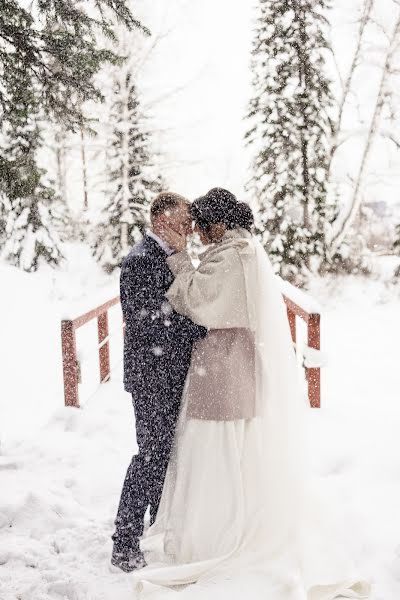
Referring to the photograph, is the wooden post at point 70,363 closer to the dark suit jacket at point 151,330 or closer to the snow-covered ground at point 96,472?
the snow-covered ground at point 96,472

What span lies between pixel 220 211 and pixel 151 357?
824 mm

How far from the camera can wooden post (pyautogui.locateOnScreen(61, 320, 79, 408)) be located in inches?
219

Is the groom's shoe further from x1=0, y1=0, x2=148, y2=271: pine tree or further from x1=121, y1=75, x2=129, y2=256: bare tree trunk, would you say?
x1=121, y1=75, x2=129, y2=256: bare tree trunk

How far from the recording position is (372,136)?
1625 cm

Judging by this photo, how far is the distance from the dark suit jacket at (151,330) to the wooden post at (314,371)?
2647 mm

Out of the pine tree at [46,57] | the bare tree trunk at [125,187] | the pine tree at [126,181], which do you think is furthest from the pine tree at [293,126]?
the pine tree at [46,57]

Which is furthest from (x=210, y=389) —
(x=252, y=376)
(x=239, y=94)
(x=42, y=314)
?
(x=239, y=94)

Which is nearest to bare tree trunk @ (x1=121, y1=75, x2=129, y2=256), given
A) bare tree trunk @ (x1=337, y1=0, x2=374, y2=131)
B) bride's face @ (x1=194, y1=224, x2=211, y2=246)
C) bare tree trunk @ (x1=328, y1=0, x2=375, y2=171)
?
bare tree trunk @ (x1=328, y1=0, x2=375, y2=171)

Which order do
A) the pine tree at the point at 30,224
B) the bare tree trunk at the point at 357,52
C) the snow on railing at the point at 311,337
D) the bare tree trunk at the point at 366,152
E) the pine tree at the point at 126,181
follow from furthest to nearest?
1. the pine tree at the point at 126,181
2. the pine tree at the point at 30,224
3. the bare tree trunk at the point at 357,52
4. the bare tree trunk at the point at 366,152
5. the snow on railing at the point at 311,337

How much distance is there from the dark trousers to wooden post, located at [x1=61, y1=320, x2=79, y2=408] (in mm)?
2617

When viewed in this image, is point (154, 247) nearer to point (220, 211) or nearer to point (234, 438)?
point (220, 211)

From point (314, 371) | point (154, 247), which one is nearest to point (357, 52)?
point (314, 371)

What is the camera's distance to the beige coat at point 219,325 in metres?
2.91

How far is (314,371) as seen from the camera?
582cm
